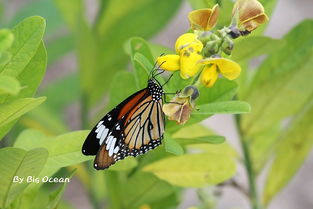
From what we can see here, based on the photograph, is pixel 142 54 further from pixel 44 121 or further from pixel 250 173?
pixel 44 121

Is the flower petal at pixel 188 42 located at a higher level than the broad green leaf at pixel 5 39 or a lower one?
lower

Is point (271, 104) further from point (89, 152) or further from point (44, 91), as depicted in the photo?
point (44, 91)

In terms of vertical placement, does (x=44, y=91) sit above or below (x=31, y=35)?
below

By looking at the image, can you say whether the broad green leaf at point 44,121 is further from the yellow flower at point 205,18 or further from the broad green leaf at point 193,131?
the yellow flower at point 205,18

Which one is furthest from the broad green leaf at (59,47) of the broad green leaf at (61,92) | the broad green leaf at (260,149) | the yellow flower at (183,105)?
the yellow flower at (183,105)

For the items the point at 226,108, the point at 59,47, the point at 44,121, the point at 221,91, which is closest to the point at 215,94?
the point at 221,91

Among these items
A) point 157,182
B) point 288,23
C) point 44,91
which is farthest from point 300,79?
point 288,23

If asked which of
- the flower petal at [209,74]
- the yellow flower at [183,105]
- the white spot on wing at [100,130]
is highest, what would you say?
the flower petal at [209,74]
